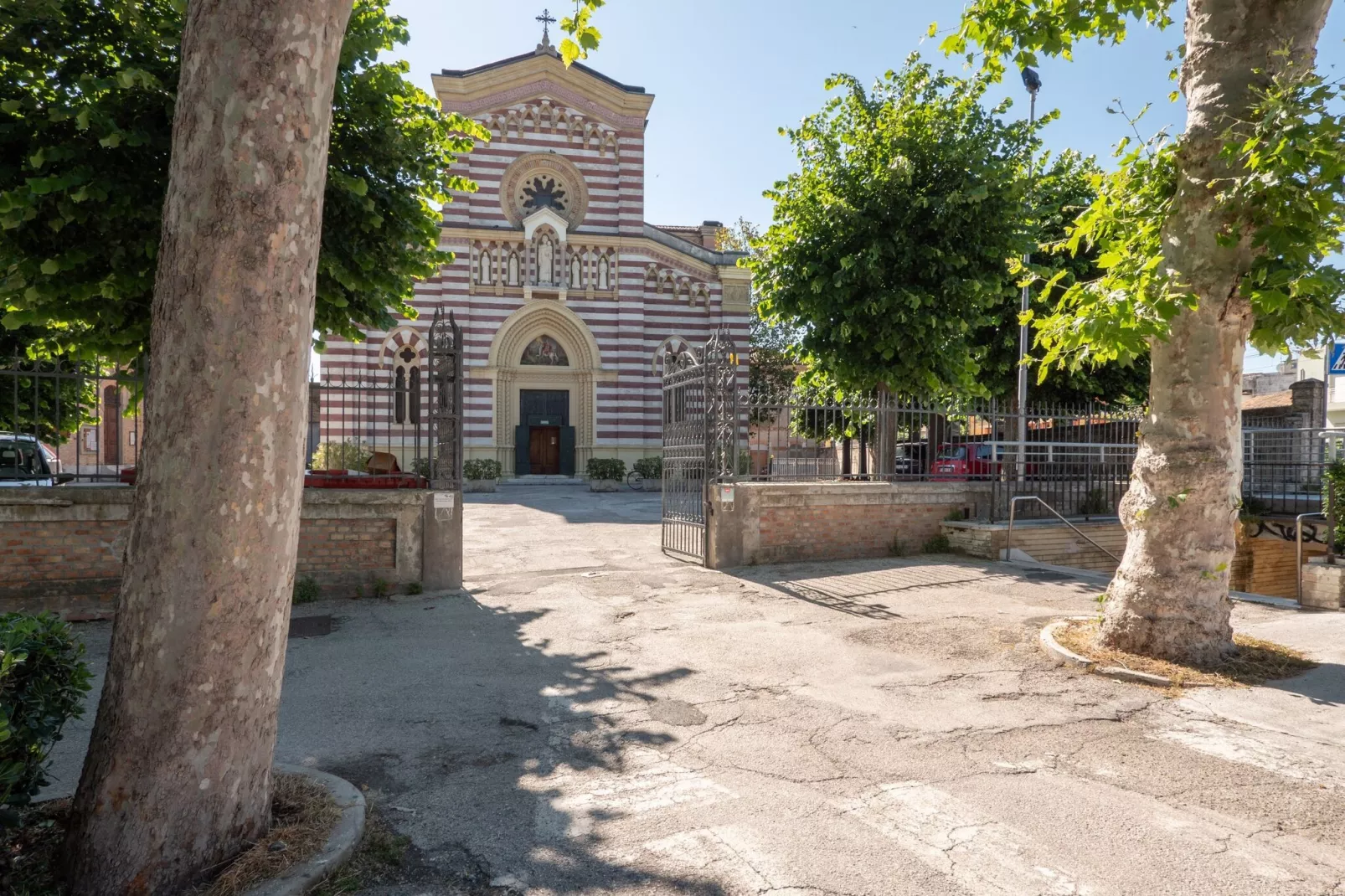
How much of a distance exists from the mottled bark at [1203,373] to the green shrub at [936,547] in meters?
6.31

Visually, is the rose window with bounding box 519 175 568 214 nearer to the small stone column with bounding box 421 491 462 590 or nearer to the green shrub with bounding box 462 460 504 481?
the green shrub with bounding box 462 460 504 481

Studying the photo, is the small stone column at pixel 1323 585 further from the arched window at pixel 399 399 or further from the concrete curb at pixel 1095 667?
the arched window at pixel 399 399

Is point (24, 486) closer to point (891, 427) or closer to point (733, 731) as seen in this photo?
point (733, 731)

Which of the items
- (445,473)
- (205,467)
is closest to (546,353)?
(445,473)

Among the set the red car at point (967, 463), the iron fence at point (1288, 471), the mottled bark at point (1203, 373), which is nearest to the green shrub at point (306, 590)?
the mottled bark at point (1203, 373)

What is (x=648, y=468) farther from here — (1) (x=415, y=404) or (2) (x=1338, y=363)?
(2) (x=1338, y=363)

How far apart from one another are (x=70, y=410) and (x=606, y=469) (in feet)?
53.4

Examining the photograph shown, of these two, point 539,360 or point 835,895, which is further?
point 539,360

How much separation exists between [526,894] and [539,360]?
29.2 m

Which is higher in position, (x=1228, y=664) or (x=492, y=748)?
(x=1228, y=664)

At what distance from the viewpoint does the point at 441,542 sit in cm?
966

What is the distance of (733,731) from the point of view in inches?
198

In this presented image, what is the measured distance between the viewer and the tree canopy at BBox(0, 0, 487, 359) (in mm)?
6855

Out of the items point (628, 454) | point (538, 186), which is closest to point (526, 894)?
point (628, 454)
